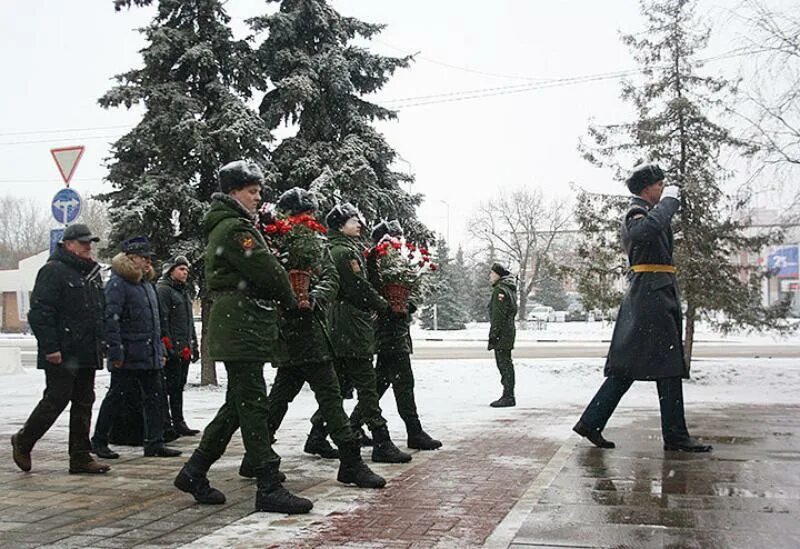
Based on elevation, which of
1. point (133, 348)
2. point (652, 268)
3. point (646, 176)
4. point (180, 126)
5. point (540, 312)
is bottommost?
point (133, 348)

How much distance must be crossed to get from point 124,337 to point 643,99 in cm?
1388

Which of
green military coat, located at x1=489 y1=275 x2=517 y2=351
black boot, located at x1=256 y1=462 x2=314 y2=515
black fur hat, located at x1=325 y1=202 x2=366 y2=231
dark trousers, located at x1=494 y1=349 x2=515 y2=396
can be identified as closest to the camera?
black boot, located at x1=256 y1=462 x2=314 y2=515

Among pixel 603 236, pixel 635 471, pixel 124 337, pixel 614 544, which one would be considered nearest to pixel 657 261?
pixel 635 471

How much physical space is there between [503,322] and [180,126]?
6.30 m

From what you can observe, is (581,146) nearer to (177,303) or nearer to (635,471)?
(177,303)

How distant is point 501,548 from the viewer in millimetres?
4129

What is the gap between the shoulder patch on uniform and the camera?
513 centimetres

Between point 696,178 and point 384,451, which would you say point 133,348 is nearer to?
point 384,451

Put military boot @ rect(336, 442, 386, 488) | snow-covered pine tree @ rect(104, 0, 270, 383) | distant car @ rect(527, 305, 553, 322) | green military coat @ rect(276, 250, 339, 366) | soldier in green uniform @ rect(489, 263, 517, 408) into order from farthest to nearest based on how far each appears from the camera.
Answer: distant car @ rect(527, 305, 553, 322) → snow-covered pine tree @ rect(104, 0, 270, 383) → soldier in green uniform @ rect(489, 263, 517, 408) → green military coat @ rect(276, 250, 339, 366) → military boot @ rect(336, 442, 386, 488)

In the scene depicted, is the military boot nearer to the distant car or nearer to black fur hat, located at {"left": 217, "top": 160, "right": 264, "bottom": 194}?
black fur hat, located at {"left": 217, "top": 160, "right": 264, "bottom": 194}

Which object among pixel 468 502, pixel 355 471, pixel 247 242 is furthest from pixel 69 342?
pixel 468 502

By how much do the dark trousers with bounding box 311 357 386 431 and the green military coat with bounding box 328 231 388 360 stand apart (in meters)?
0.09

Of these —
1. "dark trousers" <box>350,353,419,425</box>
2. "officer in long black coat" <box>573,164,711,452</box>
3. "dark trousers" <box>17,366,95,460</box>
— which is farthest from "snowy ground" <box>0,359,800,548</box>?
"officer in long black coat" <box>573,164,711,452</box>

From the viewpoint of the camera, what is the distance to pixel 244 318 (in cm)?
520
